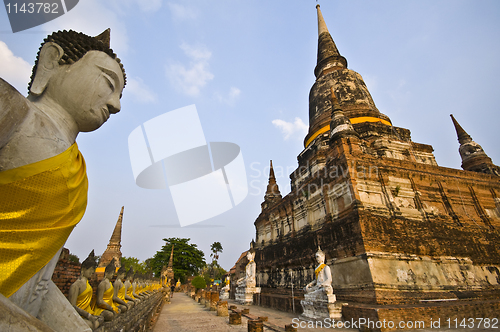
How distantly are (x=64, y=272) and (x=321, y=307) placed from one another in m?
7.68

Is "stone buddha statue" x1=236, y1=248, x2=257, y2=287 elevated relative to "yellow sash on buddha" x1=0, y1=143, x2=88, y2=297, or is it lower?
elevated

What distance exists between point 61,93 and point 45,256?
1.14 meters

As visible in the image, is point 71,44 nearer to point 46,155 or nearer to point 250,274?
point 46,155

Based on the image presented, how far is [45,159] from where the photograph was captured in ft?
4.49

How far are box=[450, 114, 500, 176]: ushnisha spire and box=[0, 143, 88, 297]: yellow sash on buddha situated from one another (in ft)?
71.4

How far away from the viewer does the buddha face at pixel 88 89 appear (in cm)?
180

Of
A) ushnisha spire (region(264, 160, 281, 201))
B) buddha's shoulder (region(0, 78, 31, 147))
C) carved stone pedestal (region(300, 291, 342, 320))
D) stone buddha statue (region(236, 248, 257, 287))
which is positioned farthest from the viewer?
ushnisha spire (region(264, 160, 281, 201))

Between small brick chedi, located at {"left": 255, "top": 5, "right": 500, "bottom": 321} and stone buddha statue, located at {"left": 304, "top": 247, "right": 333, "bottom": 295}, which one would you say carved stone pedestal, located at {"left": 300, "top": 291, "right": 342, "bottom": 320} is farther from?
small brick chedi, located at {"left": 255, "top": 5, "right": 500, "bottom": 321}

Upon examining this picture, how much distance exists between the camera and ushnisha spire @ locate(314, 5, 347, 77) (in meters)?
23.1

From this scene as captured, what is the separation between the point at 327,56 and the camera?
77.7 feet

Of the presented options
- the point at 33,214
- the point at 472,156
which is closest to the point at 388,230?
the point at 33,214

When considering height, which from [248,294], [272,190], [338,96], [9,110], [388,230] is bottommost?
[248,294]

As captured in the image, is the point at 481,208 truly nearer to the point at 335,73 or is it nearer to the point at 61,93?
the point at 335,73

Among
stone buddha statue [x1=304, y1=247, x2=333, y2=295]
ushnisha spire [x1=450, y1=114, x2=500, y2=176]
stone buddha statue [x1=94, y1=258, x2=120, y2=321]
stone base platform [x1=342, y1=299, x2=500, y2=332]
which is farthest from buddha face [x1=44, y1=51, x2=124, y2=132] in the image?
ushnisha spire [x1=450, y1=114, x2=500, y2=176]
